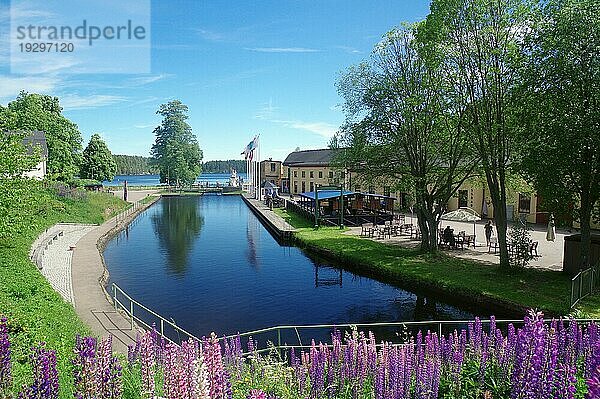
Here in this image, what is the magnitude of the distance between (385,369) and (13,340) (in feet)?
23.1

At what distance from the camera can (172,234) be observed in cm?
3781

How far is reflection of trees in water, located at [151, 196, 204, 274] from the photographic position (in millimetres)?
27453

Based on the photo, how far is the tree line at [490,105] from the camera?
16297 mm

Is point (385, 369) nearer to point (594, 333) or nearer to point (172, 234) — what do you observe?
point (594, 333)

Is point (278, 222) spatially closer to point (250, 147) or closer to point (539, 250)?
point (539, 250)

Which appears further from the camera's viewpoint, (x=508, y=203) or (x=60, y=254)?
(x=508, y=203)

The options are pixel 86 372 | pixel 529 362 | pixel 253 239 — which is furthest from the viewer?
pixel 253 239

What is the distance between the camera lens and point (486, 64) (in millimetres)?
19766

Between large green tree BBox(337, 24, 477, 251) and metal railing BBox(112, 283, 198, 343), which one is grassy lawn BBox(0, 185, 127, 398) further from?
large green tree BBox(337, 24, 477, 251)

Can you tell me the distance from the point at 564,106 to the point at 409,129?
8792 mm

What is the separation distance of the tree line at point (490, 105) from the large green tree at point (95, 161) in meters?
58.9

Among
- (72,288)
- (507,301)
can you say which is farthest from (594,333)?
(72,288)

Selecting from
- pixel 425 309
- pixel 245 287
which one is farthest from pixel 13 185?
pixel 425 309

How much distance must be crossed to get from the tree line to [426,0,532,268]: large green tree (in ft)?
0.14
